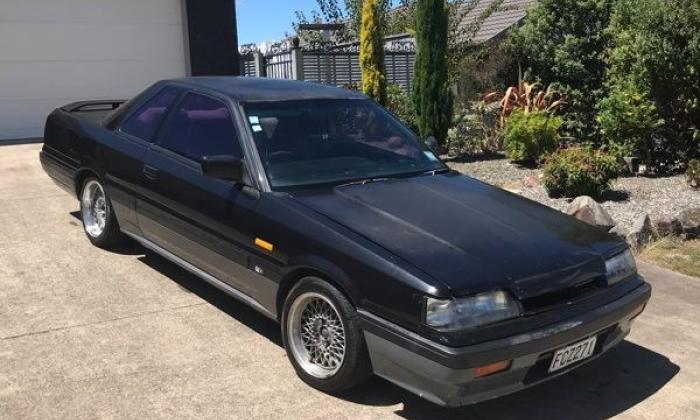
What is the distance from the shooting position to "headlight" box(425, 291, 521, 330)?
120 inches

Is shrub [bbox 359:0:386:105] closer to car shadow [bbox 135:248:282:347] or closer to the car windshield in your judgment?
car shadow [bbox 135:248:282:347]

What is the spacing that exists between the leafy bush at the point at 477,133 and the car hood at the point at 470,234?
6791 millimetres

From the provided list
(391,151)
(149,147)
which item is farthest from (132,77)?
(391,151)

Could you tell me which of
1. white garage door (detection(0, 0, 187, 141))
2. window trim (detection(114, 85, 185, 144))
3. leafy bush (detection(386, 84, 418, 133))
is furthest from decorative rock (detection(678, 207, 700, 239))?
white garage door (detection(0, 0, 187, 141))

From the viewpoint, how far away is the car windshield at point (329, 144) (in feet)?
13.7

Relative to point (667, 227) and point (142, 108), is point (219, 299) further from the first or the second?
point (667, 227)

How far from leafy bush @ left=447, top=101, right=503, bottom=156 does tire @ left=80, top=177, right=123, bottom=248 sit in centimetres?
639

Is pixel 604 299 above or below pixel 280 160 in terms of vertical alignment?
below

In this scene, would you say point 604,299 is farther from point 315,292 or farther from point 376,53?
point 376,53

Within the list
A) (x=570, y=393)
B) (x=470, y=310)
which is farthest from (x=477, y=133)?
(x=470, y=310)

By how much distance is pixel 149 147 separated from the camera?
4.95 m

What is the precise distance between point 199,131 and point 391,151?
4.22ft

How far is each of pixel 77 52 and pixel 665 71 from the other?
9.43m

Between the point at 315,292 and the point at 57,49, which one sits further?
the point at 57,49
